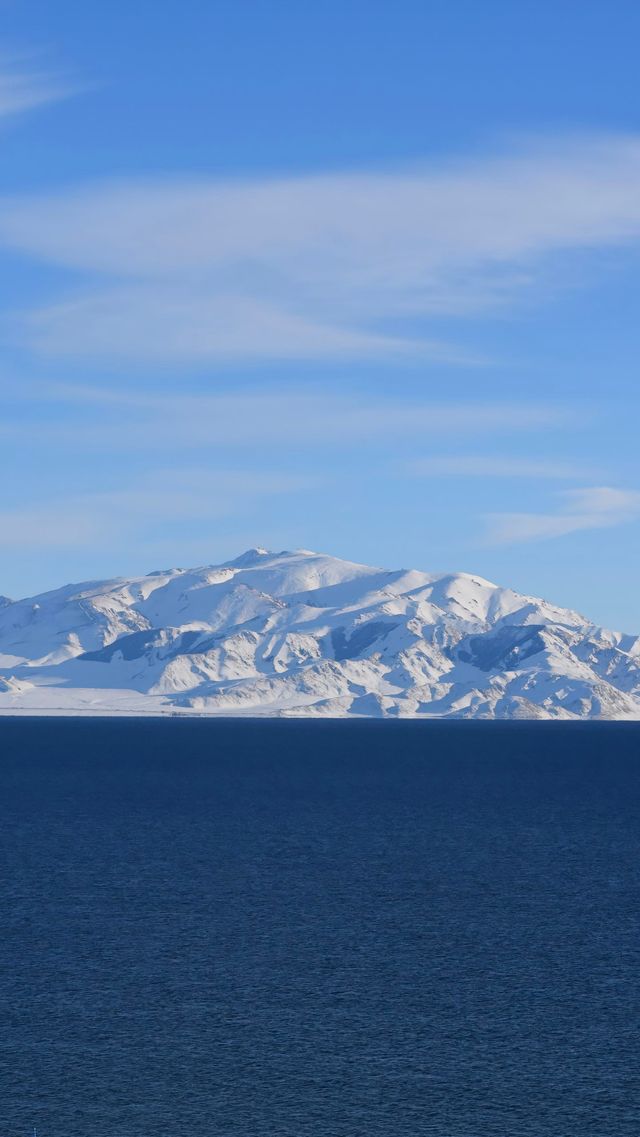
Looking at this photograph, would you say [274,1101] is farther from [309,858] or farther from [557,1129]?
[309,858]

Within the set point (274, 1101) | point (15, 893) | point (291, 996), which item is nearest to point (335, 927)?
point (291, 996)

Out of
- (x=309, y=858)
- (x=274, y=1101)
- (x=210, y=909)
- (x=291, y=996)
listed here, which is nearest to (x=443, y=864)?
(x=309, y=858)

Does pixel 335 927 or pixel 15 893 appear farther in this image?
pixel 15 893

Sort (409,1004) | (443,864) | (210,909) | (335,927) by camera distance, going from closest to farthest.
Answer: (409,1004)
(335,927)
(210,909)
(443,864)

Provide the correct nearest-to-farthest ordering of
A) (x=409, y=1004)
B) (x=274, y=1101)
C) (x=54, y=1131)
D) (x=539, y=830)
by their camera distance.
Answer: (x=54, y=1131)
(x=274, y=1101)
(x=409, y=1004)
(x=539, y=830)

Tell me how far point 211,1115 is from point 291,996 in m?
20.8

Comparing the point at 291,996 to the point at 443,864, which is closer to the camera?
the point at 291,996

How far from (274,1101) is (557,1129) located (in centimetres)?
1312

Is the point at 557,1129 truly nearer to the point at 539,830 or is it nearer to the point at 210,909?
the point at 210,909

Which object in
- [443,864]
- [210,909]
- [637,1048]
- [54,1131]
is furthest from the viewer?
[443,864]

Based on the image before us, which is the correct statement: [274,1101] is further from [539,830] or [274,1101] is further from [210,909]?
[539,830]

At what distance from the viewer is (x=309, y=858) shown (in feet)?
483

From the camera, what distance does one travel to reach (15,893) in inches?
4737

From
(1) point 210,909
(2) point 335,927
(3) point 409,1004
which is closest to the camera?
(3) point 409,1004
